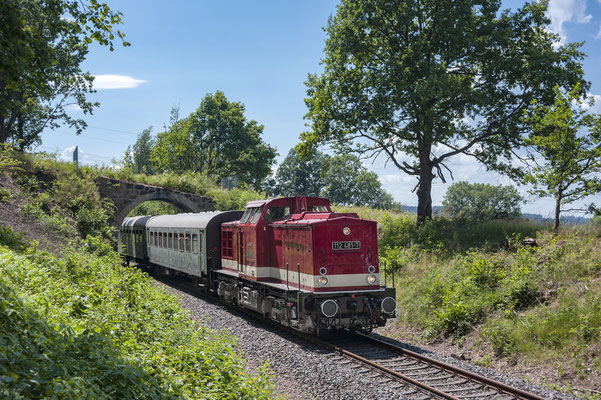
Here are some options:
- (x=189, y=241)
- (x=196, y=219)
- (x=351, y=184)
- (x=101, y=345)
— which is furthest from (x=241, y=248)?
(x=351, y=184)

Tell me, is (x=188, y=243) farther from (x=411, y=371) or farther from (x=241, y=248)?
(x=411, y=371)

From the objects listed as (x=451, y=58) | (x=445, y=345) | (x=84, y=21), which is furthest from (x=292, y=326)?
(x=451, y=58)

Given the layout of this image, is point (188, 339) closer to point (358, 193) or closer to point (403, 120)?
point (403, 120)

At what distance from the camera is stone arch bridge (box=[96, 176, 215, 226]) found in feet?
97.9

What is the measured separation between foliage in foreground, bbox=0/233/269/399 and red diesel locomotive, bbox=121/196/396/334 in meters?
2.83

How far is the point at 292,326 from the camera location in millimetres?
11797

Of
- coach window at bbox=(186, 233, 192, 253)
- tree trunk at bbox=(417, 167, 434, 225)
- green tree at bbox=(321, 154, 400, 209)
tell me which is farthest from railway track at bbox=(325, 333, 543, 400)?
green tree at bbox=(321, 154, 400, 209)

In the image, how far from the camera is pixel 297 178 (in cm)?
8156

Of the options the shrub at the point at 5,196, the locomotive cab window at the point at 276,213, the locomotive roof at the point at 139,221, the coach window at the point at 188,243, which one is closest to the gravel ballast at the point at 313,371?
the locomotive cab window at the point at 276,213

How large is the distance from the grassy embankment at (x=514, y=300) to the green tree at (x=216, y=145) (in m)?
39.3

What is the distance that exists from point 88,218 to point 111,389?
2155 centimetres

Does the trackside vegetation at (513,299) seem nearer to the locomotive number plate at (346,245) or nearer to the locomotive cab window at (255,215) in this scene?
the locomotive number plate at (346,245)

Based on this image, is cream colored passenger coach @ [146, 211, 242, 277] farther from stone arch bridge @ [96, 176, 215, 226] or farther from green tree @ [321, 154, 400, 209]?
green tree @ [321, 154, 400, 209]

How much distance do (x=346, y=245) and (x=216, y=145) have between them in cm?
4630
